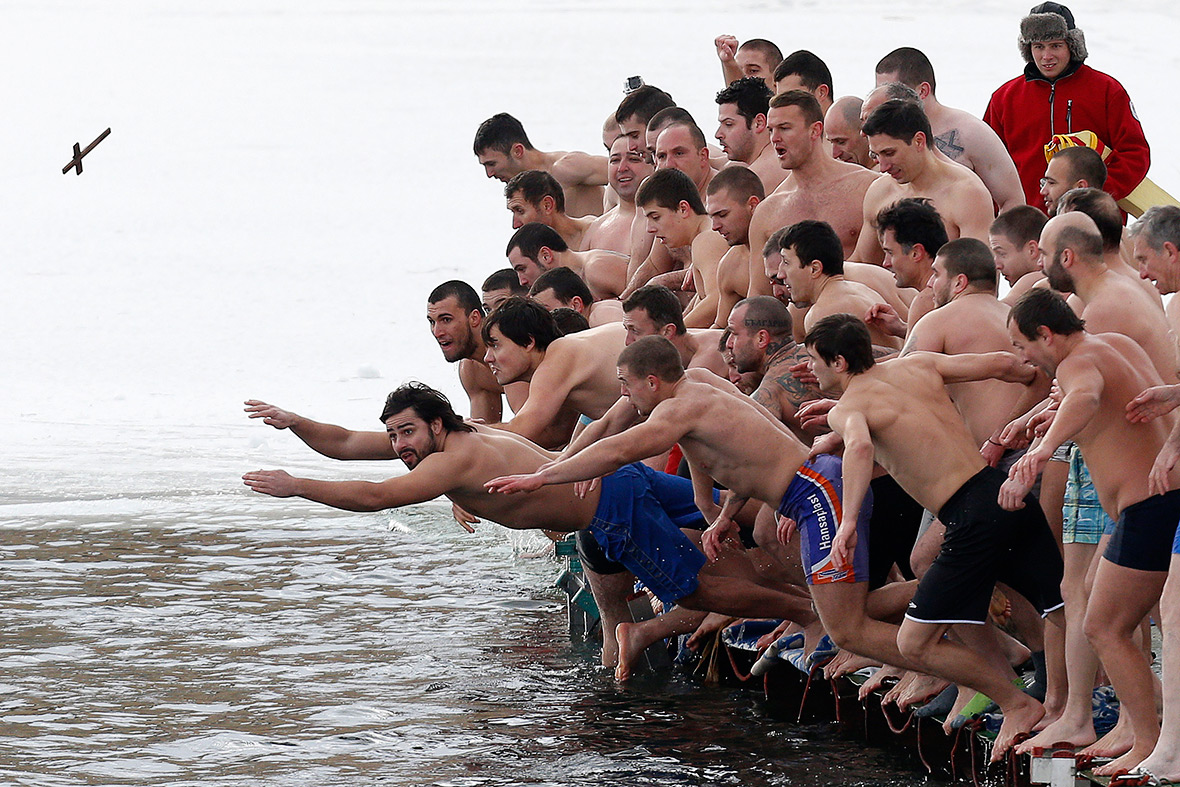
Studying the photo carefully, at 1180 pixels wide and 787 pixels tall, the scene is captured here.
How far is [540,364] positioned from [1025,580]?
2693 millimetres

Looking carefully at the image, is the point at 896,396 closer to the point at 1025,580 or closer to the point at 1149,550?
the point at 1025,580

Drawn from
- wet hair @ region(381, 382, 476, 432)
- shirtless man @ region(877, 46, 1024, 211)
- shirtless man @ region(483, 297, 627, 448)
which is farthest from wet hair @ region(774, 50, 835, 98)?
wet hair @ region(381, 382, 476, 432)

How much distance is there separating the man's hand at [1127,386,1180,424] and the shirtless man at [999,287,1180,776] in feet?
0.11

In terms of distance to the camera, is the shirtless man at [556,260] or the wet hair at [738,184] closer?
the wet hair at [738,184]

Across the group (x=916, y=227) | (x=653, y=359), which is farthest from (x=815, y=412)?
(x=916, y=227)

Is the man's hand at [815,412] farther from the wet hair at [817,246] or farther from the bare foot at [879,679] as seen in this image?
the bare foot at [879,679]

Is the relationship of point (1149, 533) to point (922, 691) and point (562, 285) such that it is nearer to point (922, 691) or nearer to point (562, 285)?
point (922, 691)

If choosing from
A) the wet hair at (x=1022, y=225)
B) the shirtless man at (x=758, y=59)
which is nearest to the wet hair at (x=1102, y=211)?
the wet hair at (x=1022, y=225)

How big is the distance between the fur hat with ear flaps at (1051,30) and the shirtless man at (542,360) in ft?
8.18

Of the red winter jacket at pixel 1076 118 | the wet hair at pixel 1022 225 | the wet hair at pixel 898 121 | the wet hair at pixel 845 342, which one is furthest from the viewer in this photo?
the red winter jacket at pixel 1076 118

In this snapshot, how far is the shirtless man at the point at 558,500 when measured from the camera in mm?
A: 5984

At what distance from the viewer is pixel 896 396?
16.4 ft

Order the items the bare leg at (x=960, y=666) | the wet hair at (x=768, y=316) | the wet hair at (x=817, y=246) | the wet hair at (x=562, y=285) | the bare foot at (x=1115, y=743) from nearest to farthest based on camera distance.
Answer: the bare foot at (x=1115, y=743) < the bare leg at (x=960, y=666) < the wet hair at (x=817, y=246) < the wet hair at (x=768, y=316) < the wet hair at (x=562, y=285)

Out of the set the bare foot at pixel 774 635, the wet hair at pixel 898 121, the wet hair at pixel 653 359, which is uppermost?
the wet hair at pixel 898 121
